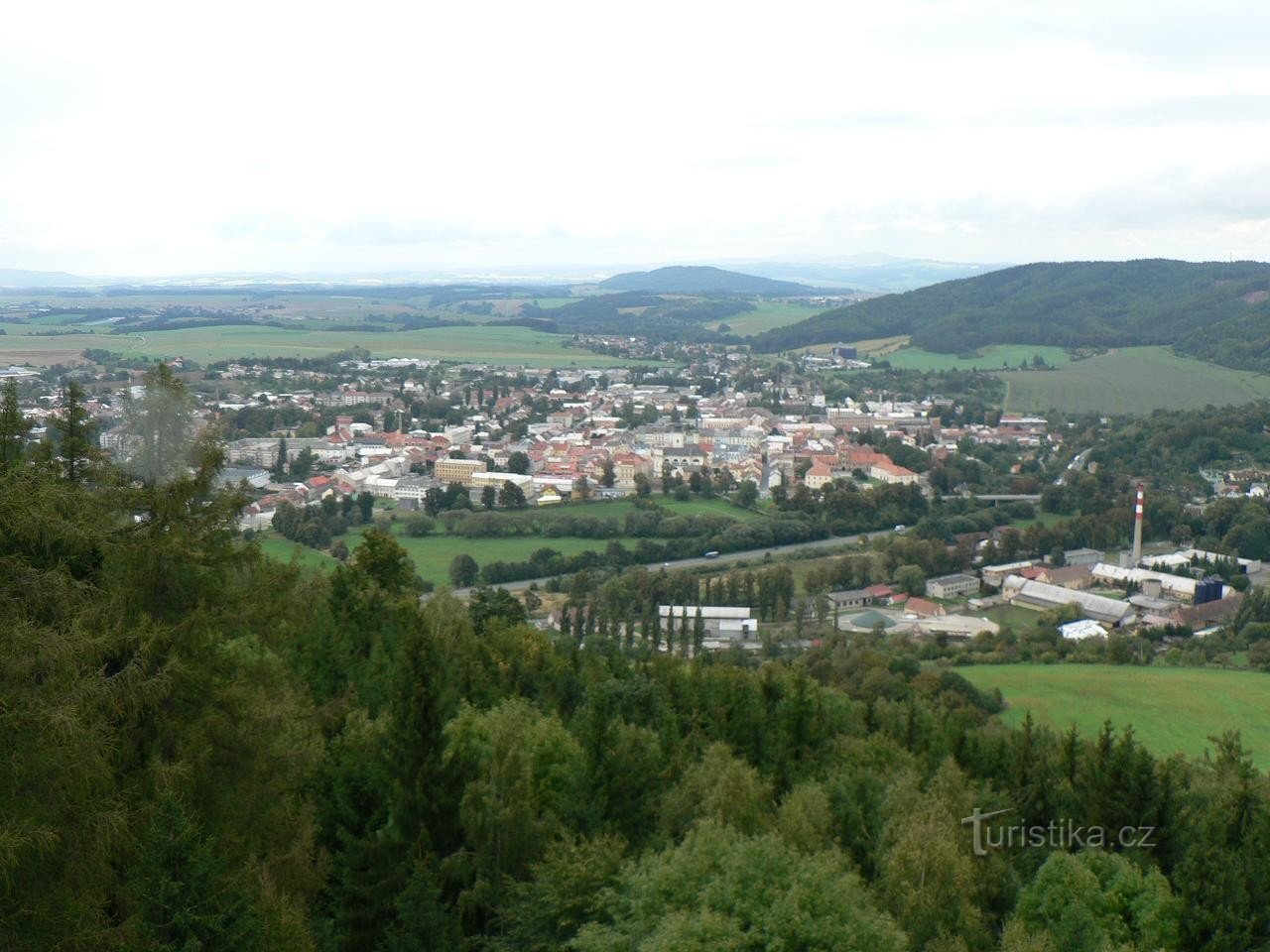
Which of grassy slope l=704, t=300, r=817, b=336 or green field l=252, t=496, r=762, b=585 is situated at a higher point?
grassy slope l=704, t=300, r=817, b=336

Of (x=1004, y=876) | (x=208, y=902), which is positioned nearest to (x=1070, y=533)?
(x=1004, y=876)

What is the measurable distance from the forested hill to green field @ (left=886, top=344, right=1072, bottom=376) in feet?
4.02

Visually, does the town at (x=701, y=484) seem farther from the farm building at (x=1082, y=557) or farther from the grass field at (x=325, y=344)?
the grass field at (x=325, y=344)

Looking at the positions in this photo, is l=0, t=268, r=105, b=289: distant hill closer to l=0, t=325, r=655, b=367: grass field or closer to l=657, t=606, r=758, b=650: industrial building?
l=0, t=325, r=655, b=367: grass field

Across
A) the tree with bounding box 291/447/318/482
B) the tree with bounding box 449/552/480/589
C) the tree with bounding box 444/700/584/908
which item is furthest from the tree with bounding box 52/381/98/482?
the tree with bounding box 291/447/318/482

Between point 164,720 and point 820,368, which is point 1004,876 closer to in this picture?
point 164,720

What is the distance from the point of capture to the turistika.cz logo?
11.1 meters

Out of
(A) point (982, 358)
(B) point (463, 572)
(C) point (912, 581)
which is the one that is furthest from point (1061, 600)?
(A) point (982, 358)

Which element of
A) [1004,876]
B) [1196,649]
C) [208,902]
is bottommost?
[1196,649]

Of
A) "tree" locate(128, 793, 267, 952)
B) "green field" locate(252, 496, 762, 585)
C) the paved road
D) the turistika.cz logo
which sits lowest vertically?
the paved road

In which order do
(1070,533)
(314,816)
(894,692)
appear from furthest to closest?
(1070,533) < (894,692) < (314,816)

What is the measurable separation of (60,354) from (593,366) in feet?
122

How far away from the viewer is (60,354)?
202 ft

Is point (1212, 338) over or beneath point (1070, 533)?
over
